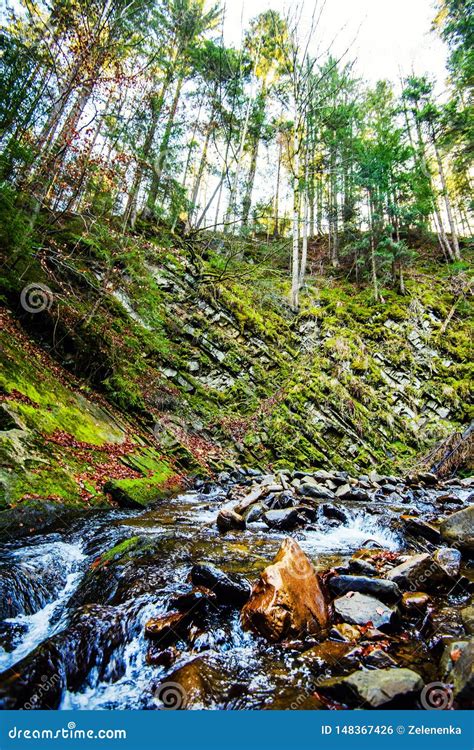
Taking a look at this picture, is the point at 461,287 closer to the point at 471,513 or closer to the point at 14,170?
the point at 471,513

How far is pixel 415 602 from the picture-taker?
3.08 metres

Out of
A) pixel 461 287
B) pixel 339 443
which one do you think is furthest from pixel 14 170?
pixel 461 287

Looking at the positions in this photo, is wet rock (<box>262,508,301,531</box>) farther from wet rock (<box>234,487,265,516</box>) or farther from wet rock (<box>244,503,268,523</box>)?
wet rock (<box>234,487,265,516</box>)

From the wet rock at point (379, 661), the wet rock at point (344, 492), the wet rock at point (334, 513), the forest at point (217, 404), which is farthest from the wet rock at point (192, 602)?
the wet rock at point (344, 492)

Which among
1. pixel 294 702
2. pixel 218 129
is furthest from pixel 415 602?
pixel 218 129

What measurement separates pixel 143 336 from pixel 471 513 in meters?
9.22

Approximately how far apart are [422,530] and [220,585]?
3615 mm

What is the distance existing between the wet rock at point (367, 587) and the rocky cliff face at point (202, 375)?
12.0 ft

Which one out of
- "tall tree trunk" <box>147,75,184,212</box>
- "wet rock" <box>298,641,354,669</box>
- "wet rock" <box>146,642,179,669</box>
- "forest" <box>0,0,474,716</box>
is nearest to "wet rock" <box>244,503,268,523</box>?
"forest" <box>0,0,474,716</box>

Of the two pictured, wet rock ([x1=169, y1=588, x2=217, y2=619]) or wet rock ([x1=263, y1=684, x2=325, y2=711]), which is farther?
wet rock ([x1=169, y1=588, x2=217, y2=619])

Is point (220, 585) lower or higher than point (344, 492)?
lower

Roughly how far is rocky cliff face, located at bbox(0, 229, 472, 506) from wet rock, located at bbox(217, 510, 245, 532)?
63.3 inches

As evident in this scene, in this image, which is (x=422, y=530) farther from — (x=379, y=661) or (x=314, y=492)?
(x=379, y=661)

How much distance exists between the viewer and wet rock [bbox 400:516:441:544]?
501 cm
